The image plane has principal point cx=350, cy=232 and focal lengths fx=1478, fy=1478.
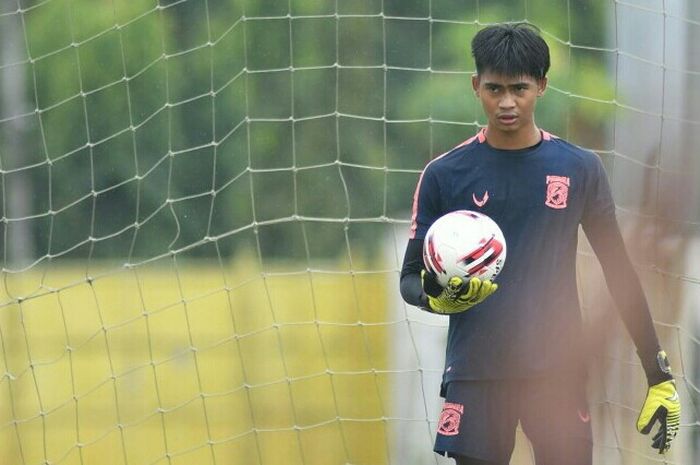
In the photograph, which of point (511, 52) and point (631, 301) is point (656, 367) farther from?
point (511, 52)

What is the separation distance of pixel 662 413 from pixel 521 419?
0.36 m

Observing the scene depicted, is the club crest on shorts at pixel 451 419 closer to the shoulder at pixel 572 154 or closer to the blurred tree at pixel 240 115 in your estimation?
the shoulder at pixel 572 154

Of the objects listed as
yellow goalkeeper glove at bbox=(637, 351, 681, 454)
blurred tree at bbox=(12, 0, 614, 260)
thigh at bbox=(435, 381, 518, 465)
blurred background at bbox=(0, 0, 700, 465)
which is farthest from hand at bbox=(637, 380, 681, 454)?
blurred tree at bbox=(12, 0, 614, 260)

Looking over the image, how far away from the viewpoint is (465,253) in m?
3.43

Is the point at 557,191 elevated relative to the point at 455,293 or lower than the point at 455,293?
elevated

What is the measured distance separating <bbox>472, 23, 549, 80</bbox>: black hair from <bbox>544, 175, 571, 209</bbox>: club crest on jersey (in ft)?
0.84

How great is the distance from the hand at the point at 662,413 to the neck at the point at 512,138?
69 centimetres

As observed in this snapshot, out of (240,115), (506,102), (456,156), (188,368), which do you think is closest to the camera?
(506,102)

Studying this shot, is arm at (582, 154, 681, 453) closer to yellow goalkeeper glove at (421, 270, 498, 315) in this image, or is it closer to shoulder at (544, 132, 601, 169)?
shoulder at (544, 132, 601, 169)

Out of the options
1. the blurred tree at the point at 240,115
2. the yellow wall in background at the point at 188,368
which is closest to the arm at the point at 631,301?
the blurred tree at the point at 240,115

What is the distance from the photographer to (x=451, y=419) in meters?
3.63

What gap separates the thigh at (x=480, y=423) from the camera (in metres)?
3.59

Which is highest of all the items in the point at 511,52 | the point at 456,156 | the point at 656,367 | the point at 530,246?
the point at 511,52

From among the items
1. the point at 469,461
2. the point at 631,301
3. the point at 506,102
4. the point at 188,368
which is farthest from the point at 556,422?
the point at 188,368
